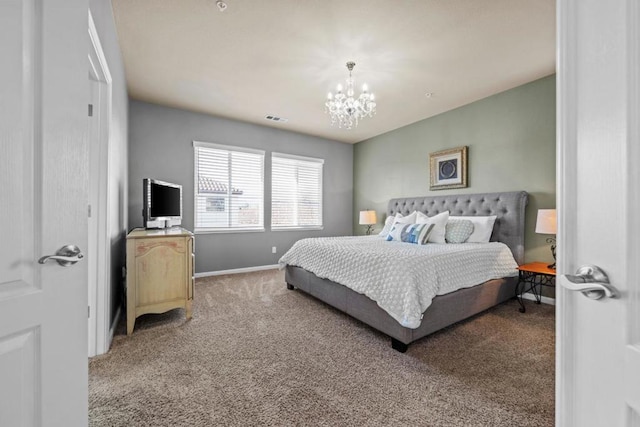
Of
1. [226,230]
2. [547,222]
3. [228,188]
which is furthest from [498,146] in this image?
[226,230]

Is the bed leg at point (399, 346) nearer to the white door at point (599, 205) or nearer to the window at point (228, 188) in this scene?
the white door at point (599, 205)

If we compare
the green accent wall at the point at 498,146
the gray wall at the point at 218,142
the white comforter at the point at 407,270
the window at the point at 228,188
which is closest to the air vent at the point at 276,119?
the gray wall at the point at 218,142

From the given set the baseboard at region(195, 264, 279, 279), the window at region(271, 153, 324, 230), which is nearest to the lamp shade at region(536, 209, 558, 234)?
the window at region(271, 153, 324, 230)

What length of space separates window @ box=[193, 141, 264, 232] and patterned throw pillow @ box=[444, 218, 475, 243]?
10.2 feet

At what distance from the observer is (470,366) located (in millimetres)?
1863

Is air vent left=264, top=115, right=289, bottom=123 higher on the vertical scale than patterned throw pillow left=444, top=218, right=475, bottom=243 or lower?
higher

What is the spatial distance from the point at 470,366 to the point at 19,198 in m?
2.42

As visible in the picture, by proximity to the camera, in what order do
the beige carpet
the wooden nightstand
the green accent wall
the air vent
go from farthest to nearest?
1. the air vent
2. the green accent wall
3. the wooden nightstand
4. the beige carpet

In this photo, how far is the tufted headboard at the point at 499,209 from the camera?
3.34 m

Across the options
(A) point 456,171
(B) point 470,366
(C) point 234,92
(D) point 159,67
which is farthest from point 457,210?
(D) point 159,67

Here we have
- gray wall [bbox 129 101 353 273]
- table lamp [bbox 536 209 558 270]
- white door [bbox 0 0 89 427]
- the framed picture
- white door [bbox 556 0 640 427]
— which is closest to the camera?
white door [bbox 556 0 640 427]

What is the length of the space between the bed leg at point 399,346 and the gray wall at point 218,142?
326cm

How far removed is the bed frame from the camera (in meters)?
2.17

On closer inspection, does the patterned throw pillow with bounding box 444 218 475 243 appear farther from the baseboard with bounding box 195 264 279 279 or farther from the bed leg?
the baseboard with bounding box 195 264 279 279
